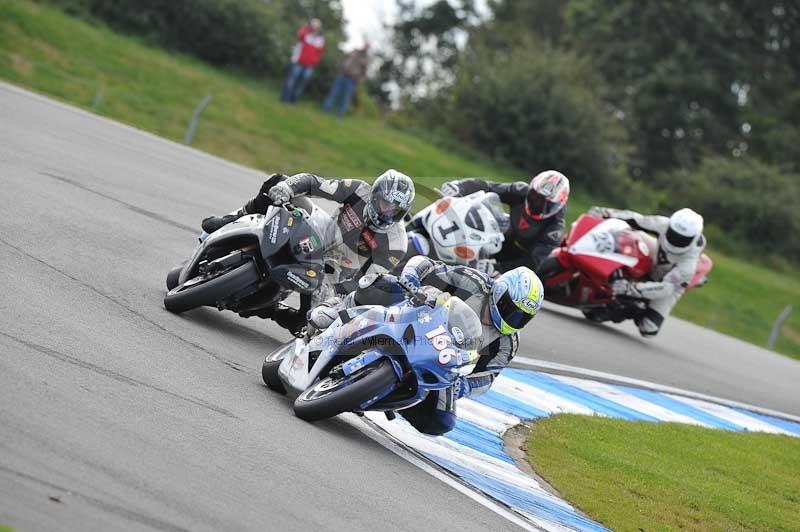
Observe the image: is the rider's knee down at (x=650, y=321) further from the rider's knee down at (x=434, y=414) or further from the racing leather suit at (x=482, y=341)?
the rider's knee down at (x=434, y=414)

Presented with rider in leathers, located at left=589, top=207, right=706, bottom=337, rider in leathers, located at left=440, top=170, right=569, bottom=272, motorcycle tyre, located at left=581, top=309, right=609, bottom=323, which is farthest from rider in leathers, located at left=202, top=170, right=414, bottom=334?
motorcycle tyre, located at left=581, top=309, right=609, bottom=323

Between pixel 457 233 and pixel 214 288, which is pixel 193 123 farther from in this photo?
pixel 214 288

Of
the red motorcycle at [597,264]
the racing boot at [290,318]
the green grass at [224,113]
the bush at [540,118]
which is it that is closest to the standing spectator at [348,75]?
the green grass at [224,113]

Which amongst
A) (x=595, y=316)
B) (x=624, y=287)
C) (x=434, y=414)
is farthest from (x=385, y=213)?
(x=595, y=316)

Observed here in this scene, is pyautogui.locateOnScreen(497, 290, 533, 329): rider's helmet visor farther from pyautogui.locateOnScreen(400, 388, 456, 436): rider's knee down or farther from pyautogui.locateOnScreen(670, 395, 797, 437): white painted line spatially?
pyautogui.locateOnScreen(670, 395, 797, 437): white painted line

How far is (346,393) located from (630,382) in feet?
23.9

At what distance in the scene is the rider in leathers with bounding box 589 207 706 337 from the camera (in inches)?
635

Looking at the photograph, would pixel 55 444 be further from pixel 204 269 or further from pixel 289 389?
pixel 204 269

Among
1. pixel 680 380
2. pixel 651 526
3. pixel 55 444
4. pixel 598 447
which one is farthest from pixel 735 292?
pixel 55 444

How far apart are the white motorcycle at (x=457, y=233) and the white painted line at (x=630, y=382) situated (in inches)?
42.0

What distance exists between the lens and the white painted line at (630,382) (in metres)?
13.4

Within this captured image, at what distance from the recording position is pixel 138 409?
6.73 meters

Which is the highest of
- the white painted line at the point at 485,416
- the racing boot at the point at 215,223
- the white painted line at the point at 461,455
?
the racing boot at the point at 215,223

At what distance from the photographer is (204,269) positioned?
9492 millimetres
